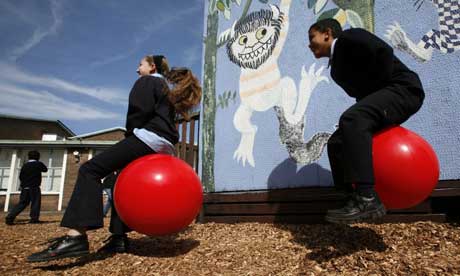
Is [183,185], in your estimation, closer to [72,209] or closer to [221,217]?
[72,209]

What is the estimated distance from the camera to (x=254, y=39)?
4.53m

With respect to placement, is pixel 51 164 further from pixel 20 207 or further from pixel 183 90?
pixel 183 90

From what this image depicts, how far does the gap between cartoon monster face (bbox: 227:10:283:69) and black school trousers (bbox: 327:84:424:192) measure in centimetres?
213

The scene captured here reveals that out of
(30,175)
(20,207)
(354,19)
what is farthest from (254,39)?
(30,175)

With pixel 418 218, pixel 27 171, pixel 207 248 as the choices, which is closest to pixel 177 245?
pixel 207 248

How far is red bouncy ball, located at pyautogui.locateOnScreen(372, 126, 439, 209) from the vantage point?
2.21m

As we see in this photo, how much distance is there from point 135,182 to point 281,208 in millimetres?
1825

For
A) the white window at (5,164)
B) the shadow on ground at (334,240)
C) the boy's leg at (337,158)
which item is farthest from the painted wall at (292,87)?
the white window at (5,164)

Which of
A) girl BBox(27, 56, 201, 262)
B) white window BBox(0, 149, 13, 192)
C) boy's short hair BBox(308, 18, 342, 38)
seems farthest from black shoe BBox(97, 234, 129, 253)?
white window BBox(0, 149, 13, 192)

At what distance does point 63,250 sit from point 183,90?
163 cm

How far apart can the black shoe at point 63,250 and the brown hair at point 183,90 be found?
136 cm

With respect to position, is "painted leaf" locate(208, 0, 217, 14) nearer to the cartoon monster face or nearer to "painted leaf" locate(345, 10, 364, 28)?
the cartoon monster face

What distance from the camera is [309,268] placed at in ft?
7.70

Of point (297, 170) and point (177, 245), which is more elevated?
point (297, 170)
